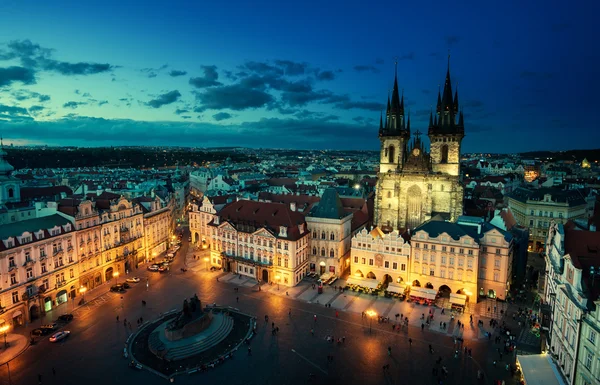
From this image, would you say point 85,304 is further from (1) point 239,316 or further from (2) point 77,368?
(1) point 239,316

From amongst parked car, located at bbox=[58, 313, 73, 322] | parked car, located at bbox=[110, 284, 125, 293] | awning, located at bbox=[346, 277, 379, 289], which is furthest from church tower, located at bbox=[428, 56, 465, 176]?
parked car, located at bbox=[58, 313, 73, 322]

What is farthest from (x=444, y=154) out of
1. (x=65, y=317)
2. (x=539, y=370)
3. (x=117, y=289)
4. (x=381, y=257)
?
(x=65, y=317)

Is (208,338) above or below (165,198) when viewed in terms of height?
below

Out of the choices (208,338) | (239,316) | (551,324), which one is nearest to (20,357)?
(208,338)

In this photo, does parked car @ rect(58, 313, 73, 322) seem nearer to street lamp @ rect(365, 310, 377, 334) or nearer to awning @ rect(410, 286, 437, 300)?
street lamp @ rect(365, 310, 377, 334)

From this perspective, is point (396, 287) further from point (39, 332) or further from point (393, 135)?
point (39, 332)

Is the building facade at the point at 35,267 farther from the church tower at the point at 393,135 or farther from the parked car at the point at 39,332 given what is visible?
the church tower at the point at 393,135
